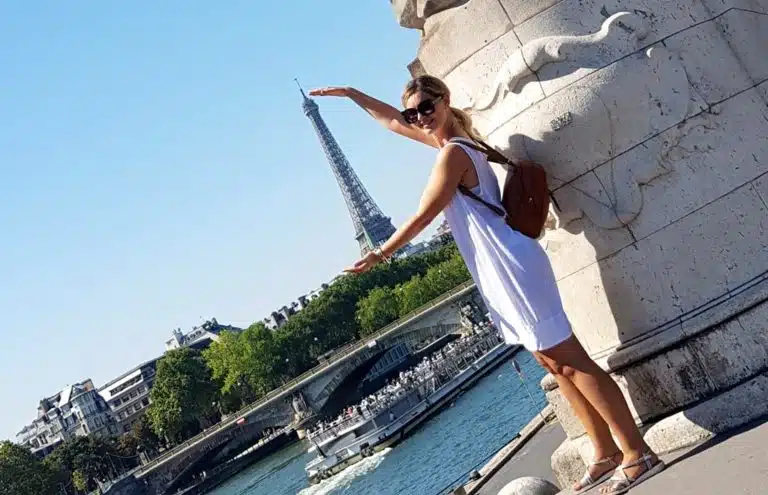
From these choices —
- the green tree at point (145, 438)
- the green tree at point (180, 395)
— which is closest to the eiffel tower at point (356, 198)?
the green tree at point (145, 438)

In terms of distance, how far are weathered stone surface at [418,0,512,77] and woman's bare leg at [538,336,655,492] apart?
A: 123 centimetres

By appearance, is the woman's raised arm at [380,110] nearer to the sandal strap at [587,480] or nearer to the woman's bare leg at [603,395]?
the woman's bare leg at [603,395]

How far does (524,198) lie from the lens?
3.09m

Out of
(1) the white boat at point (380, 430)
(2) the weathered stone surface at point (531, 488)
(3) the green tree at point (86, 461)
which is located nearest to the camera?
(2) the weathered stone surface at point (531, 488)

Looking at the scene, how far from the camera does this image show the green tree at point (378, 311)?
7006 centimetres

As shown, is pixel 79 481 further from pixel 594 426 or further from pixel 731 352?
pixel 731 352

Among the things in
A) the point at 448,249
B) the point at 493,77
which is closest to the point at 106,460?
the point at 448,249

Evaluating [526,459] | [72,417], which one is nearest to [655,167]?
[526,459]

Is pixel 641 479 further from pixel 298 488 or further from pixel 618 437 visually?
pixel 298 488

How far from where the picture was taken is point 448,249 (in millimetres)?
86750

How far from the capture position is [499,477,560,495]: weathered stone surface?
3.79m

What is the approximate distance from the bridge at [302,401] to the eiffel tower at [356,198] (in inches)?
2798

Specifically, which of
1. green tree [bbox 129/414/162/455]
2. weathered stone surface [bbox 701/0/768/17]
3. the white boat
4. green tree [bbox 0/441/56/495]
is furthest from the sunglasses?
green tree [bbox 129/414/162/455]

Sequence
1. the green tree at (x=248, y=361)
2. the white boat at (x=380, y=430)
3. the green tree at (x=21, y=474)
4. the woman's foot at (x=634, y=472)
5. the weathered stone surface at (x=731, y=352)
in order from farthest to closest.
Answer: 1. the green tree at (x=248, y=361)
2. the green tree at (x=21, y=474)
3. the white boat at (x=380, y=430)
4. the weathered stone surface at (x=731, y=352)
5. the woman's foot at (x=634, y=472)
